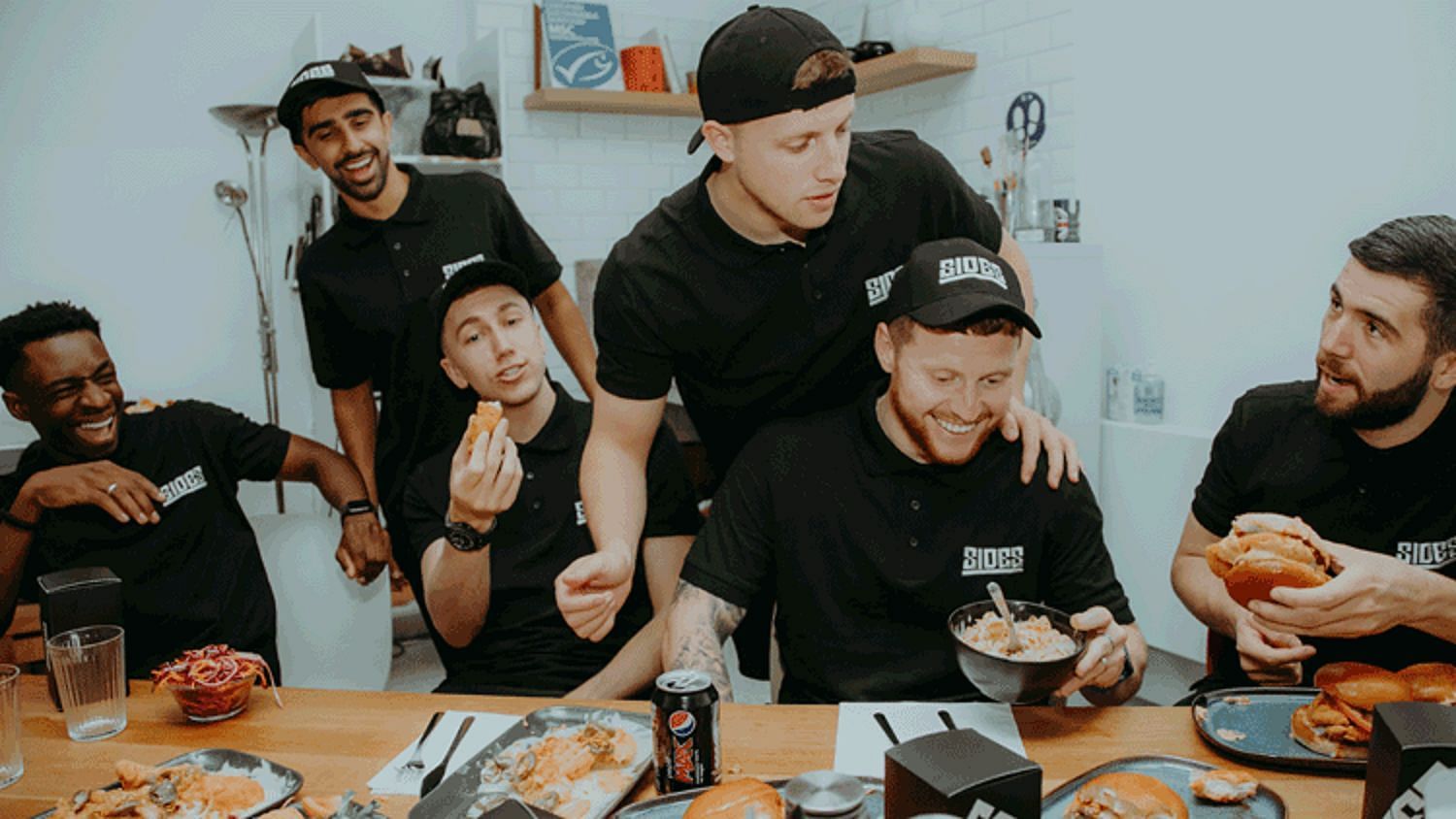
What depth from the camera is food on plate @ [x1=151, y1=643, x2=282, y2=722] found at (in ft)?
5.59

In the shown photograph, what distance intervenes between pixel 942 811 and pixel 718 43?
4.68ft

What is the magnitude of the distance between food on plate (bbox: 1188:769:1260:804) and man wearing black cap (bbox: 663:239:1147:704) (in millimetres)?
465

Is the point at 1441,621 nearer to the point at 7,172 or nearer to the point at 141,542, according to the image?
the point at 141,542

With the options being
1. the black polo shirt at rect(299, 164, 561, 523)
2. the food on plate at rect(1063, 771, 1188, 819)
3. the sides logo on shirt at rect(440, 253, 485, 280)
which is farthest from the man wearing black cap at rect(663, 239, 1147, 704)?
the sides logo on shirt at rect(440, 253, 485, 280)

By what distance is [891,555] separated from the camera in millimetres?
1934

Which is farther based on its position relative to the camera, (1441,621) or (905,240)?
(905,240)

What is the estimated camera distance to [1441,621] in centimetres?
163

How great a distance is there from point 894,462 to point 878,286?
38 centimetres

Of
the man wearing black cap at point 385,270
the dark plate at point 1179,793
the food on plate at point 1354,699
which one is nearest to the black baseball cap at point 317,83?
the man wearing black cap at point 385,270

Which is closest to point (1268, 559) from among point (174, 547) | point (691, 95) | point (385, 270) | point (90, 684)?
point (90, 684)

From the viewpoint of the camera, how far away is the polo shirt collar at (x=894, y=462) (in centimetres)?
195

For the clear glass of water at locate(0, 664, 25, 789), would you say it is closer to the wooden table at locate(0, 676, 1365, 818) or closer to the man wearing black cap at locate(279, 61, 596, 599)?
the wooden table at locate(0, 676, 1365, 818)

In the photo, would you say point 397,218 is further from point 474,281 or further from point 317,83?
point 474,281

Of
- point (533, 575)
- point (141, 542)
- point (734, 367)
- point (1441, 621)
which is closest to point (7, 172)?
point (141, 542)
